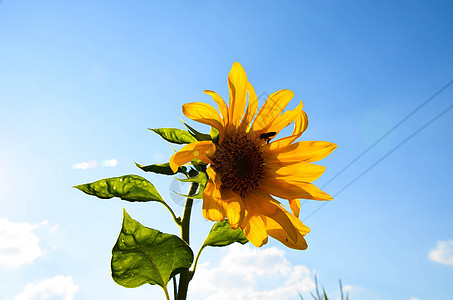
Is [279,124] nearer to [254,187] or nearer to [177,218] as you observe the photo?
[254,187]

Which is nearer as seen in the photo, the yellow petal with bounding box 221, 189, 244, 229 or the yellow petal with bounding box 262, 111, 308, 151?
the yellow petal with bounding box 221, 189, 244, 229

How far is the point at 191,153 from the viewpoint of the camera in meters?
0.79

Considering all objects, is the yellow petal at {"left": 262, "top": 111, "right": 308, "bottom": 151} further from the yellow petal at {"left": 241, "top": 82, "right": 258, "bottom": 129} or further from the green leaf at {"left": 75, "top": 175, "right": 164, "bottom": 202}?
the green leaf at {"left": 75, "top": 175, "right": 164, "bottom": 202}

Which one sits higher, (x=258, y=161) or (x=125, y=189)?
(x=258, y=161)

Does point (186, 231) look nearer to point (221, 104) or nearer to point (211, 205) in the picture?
point (211, 205)

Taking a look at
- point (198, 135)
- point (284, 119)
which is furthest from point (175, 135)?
Answer: point (284, 119)

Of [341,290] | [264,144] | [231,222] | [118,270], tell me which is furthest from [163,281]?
[341,290]

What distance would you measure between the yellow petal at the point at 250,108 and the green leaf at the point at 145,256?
374mm

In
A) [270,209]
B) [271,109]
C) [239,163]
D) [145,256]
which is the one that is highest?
[271,109]

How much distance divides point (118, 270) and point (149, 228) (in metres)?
0.12

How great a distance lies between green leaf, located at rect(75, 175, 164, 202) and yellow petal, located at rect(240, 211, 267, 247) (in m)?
0.22

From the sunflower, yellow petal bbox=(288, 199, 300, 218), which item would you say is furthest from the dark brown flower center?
yellow petal bbox=(288, 199, 300, 218)

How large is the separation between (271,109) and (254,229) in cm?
32

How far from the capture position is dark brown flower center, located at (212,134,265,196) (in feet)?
3.04
